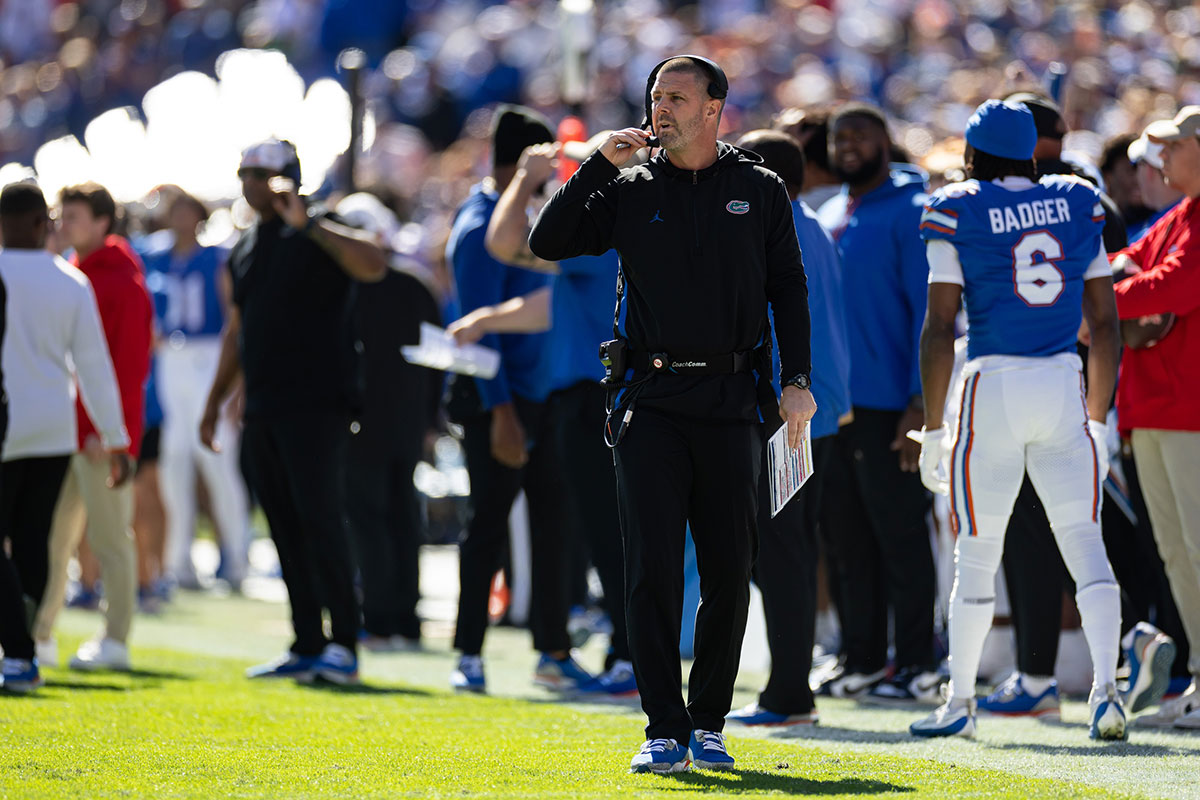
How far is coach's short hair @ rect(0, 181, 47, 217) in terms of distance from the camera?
7.89 m

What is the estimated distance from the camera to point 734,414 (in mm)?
5328

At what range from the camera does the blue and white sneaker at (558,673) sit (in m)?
8.23

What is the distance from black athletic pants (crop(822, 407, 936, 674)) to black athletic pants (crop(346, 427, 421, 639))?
331 centimetres

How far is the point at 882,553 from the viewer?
7.88m

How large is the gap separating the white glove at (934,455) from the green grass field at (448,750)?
2.95ft

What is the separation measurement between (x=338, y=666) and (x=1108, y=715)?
3.59 m

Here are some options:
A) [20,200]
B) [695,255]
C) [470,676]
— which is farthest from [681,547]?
[20,200]

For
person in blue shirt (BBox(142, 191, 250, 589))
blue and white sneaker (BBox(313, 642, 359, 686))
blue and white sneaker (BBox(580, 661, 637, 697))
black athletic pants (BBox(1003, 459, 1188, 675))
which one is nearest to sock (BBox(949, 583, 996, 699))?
black athletic pants (BBox(1003, 459, 1188, 675))

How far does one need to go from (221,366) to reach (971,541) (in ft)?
13.7

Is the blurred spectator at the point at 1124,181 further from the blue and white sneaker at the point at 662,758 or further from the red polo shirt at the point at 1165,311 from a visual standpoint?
the blue and white sneaker at the point at 662,758

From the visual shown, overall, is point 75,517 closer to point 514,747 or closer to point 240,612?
point 240,612

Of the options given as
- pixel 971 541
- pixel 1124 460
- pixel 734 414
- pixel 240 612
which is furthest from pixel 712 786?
pixel 240 612

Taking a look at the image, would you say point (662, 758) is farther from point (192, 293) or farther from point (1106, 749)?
point (192, 293)

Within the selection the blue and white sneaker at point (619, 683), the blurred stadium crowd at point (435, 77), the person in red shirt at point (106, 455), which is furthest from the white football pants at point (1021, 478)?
the blurred stadium crowd at point (435, 77)
